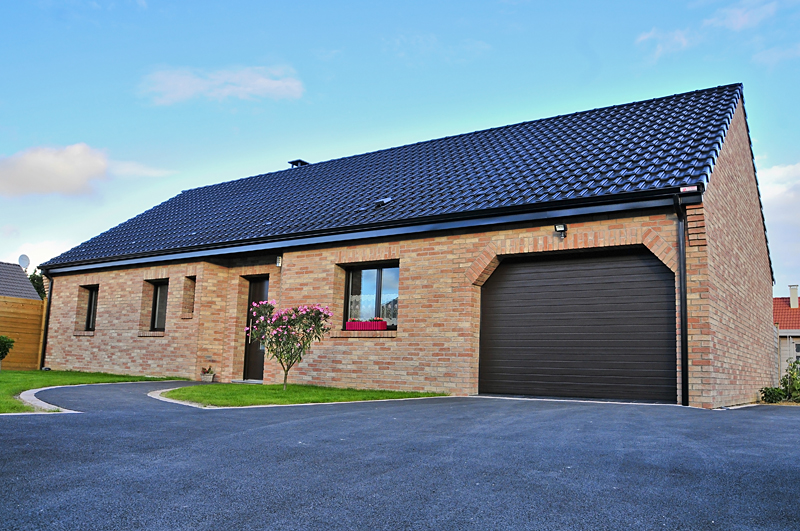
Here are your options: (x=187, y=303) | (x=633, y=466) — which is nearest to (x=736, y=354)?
(x=633, y=466)

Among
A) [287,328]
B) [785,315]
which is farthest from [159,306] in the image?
[785,315]

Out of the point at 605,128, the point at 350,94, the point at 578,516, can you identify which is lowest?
the point at 578,516

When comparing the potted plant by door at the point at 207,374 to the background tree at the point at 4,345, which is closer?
the potted plant by door at the point at 207,374

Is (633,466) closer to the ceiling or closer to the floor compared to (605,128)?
closer to the floor

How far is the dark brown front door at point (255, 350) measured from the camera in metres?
15.1

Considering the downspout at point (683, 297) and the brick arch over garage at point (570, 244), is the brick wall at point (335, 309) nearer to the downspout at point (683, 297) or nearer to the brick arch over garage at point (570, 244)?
the brick arch over garage at point (570, 244)

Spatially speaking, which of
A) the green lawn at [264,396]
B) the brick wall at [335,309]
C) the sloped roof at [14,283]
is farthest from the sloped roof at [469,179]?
the sloped roof at [14,283]

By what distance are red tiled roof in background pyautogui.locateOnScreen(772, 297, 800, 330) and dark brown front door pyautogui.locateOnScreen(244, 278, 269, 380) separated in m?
24.6

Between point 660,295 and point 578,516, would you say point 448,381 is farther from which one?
point 578,516

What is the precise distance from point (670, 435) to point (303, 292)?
28.8ft

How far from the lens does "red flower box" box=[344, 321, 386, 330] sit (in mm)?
12016

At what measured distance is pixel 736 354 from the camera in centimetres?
1054

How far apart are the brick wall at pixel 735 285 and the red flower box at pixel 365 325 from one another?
19.2 ft

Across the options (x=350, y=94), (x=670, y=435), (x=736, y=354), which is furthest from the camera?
(x=350, y=94)
